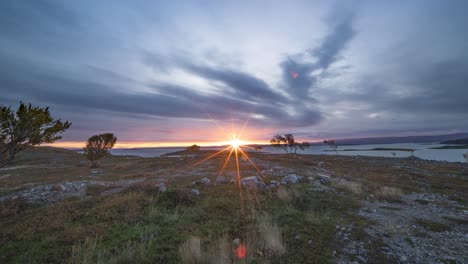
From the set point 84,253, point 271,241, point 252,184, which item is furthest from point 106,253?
point 252,184

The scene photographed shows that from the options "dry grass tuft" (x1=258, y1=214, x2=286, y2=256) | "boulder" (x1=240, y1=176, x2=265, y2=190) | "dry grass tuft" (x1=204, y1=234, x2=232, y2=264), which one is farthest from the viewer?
"boulder" (x1=240, y1=176, x2=265, y2=190)

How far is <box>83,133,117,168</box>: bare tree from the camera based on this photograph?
41.6 meters

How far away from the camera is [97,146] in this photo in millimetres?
42281

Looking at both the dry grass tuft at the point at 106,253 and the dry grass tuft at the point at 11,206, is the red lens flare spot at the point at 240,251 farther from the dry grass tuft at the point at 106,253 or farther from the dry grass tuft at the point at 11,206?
the dry grass tuft at the point at 11,206

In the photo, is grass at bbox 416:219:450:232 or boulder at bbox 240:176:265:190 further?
boulder at bbox 240:176:265:190

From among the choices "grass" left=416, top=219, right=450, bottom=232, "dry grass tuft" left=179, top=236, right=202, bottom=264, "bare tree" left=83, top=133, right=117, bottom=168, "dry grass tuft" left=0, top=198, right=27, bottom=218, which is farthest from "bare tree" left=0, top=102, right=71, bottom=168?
"bare tree" left=83, top=133, right=117, bottom=168

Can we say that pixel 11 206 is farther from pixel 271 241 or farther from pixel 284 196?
pixel 284 196

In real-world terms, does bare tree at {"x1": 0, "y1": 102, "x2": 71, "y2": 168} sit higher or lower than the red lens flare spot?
higher

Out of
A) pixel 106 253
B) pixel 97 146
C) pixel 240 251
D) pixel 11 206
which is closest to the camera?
pixel 106 253

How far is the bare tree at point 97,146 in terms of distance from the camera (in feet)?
136

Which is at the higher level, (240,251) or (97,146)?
(97,146)

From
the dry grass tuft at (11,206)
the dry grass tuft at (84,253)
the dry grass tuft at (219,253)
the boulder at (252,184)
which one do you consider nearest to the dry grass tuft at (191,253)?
the dry grass tuft at (219,253)

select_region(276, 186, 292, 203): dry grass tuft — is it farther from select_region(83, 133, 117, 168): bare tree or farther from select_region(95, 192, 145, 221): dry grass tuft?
select_region(83, 133, 117, 168): bare tree

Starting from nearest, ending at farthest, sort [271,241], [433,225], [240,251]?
[240,251], [271,241], [433,225]
